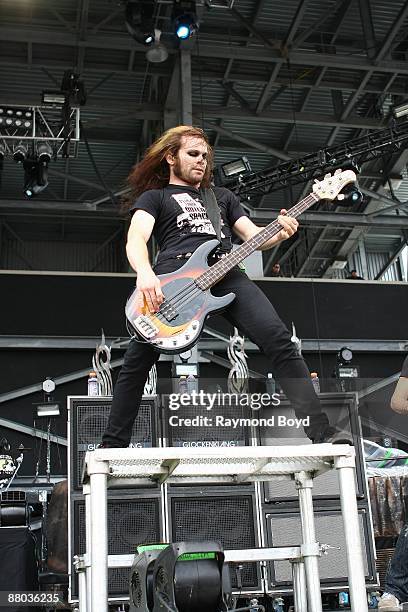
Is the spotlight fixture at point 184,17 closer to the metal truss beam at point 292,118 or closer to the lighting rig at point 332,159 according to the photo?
the lighting rig at point 332,159

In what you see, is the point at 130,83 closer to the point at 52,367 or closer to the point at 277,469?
the point at 52,367

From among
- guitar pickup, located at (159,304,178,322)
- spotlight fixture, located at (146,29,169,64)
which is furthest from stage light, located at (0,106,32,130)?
guitar pickup, located at (159,304,178,322)

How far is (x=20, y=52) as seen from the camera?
11.1m

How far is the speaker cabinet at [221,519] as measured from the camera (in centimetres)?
482

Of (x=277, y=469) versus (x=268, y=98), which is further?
(x=268, y=98)

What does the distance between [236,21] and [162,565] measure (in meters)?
9.99

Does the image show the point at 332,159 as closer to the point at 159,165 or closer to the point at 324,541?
the point at 324,541

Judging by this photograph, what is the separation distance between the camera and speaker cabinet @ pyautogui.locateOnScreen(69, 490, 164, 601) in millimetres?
4738

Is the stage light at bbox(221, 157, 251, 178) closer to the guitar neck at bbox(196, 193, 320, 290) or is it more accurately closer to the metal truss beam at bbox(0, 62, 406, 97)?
the metal truss beam at bbox(0, 62, 406, 97)

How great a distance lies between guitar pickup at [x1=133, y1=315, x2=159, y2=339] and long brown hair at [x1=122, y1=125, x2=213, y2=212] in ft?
1.94

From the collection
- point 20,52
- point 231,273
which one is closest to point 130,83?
point 20,52

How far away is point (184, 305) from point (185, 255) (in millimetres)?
202

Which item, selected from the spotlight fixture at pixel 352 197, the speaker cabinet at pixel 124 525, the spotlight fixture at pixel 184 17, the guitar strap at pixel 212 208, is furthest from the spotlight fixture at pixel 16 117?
the guitar strap at pixel 212 208

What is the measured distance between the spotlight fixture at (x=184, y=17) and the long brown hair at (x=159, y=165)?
5667 mm
